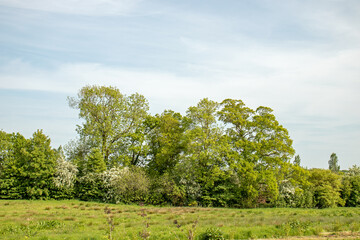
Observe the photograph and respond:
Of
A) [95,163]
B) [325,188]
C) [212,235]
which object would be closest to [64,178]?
[95,163]

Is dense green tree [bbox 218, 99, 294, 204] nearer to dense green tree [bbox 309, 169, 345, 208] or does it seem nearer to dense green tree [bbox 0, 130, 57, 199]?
dense green tree [bbox 309, 169, 345, 208]

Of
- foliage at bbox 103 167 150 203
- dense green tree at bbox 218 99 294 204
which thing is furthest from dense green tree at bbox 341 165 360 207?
foliage at bbox 103 167 150 203

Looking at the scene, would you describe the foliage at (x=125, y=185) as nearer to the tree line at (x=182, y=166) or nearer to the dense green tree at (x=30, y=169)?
the tree line at (x=182, y=166)

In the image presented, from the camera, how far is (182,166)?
4175cm

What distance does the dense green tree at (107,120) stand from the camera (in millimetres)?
45062

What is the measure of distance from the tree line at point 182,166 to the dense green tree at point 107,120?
0.46 ft

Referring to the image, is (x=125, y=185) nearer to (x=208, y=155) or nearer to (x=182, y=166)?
(x=182, y=166)

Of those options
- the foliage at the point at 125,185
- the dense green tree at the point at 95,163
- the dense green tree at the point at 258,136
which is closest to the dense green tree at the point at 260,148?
the dense green tree at the point at 258,136

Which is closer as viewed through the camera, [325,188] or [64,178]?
[64,178]

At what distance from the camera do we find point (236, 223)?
19281 millimetres

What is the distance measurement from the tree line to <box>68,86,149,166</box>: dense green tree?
141mm

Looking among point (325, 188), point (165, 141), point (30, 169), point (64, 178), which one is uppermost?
point (165, 141)

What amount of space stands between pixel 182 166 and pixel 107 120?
12512 millimetres

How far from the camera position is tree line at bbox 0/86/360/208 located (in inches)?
1585
